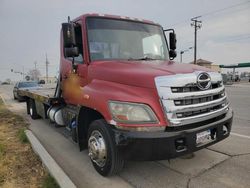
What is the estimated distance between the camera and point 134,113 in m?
3.45

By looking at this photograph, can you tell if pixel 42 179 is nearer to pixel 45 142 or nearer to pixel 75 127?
pixel 75 127

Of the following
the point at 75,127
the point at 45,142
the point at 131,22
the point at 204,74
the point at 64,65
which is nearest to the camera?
the point at 204,74


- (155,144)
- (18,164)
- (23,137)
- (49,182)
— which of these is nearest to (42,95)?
(23,137)

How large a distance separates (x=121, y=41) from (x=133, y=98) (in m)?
1.61

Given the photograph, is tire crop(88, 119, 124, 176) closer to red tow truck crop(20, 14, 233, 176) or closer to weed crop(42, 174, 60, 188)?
red tow truck crop(20, 14, 233, 176)

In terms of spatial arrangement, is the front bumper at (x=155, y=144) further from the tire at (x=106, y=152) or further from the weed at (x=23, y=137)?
the weed at (x=23, y=137)

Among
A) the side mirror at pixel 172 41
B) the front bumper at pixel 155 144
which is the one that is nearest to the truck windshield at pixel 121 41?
the side mirror at pixel 172 41

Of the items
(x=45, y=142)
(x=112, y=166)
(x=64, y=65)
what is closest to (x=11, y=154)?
(x=45, y=142)

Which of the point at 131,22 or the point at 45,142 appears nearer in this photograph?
the point at 131,22

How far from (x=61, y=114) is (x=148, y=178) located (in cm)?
288

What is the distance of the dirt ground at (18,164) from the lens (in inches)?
160

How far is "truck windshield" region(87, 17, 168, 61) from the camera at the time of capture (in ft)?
15.1

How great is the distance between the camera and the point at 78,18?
491 cm

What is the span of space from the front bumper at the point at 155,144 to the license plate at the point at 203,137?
0.06 m
